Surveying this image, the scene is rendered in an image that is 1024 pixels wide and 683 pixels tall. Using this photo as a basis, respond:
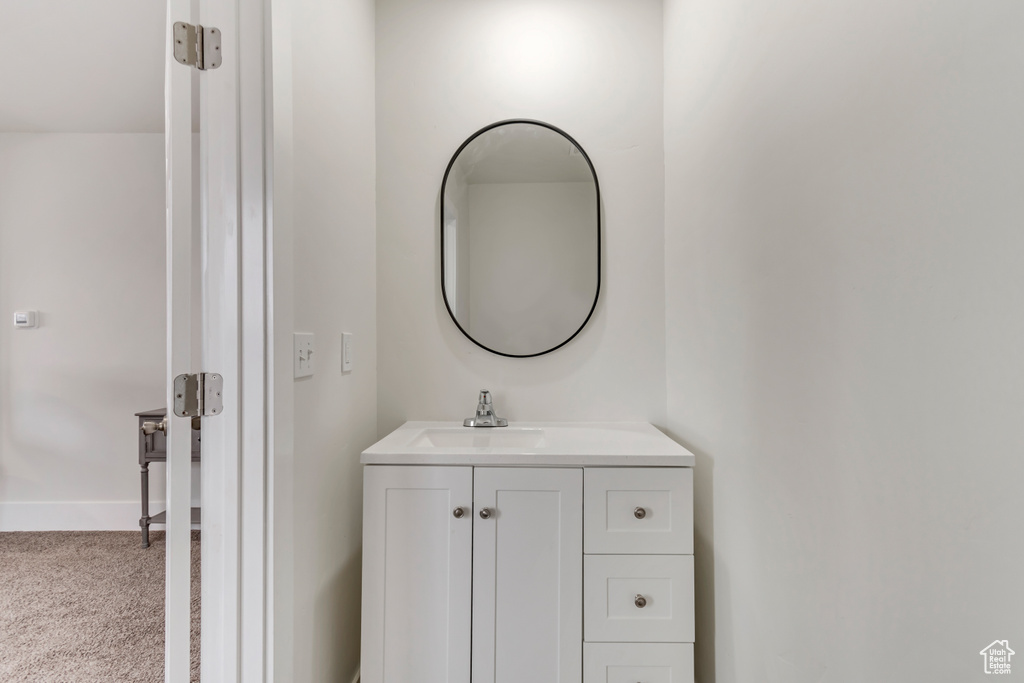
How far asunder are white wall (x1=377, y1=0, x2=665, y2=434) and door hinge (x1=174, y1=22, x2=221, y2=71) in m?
0.76

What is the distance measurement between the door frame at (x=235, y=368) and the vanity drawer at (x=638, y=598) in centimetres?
76

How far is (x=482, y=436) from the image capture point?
1557 millimetres

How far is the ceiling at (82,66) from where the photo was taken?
1.78 metres

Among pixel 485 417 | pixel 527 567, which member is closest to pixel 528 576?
pixel 527 567

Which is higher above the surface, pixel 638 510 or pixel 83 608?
pixel 638 510

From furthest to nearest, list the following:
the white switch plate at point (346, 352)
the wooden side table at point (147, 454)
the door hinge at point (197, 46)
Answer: the wooden side table at point (147, 454), the white switch plate at point (346, 352), the door hinge at point (197, 46)

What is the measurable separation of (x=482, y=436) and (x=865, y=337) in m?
1.11

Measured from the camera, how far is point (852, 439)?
0.76 metres

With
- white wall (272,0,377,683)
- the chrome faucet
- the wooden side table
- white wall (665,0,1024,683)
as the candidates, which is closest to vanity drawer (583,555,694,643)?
white wall (665,0,1024,683)

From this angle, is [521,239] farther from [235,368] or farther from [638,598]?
[638,598]

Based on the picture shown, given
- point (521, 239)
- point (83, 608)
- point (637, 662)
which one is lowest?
point (83, 608)

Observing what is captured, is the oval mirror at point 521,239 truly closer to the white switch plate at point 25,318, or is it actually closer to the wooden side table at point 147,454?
the wooden side table at point 147,454

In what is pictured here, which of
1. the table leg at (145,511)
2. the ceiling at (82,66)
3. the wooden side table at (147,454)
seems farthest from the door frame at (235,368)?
the table leg at (145,511)

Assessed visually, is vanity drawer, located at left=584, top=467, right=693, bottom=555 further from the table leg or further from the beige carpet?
the table leg
